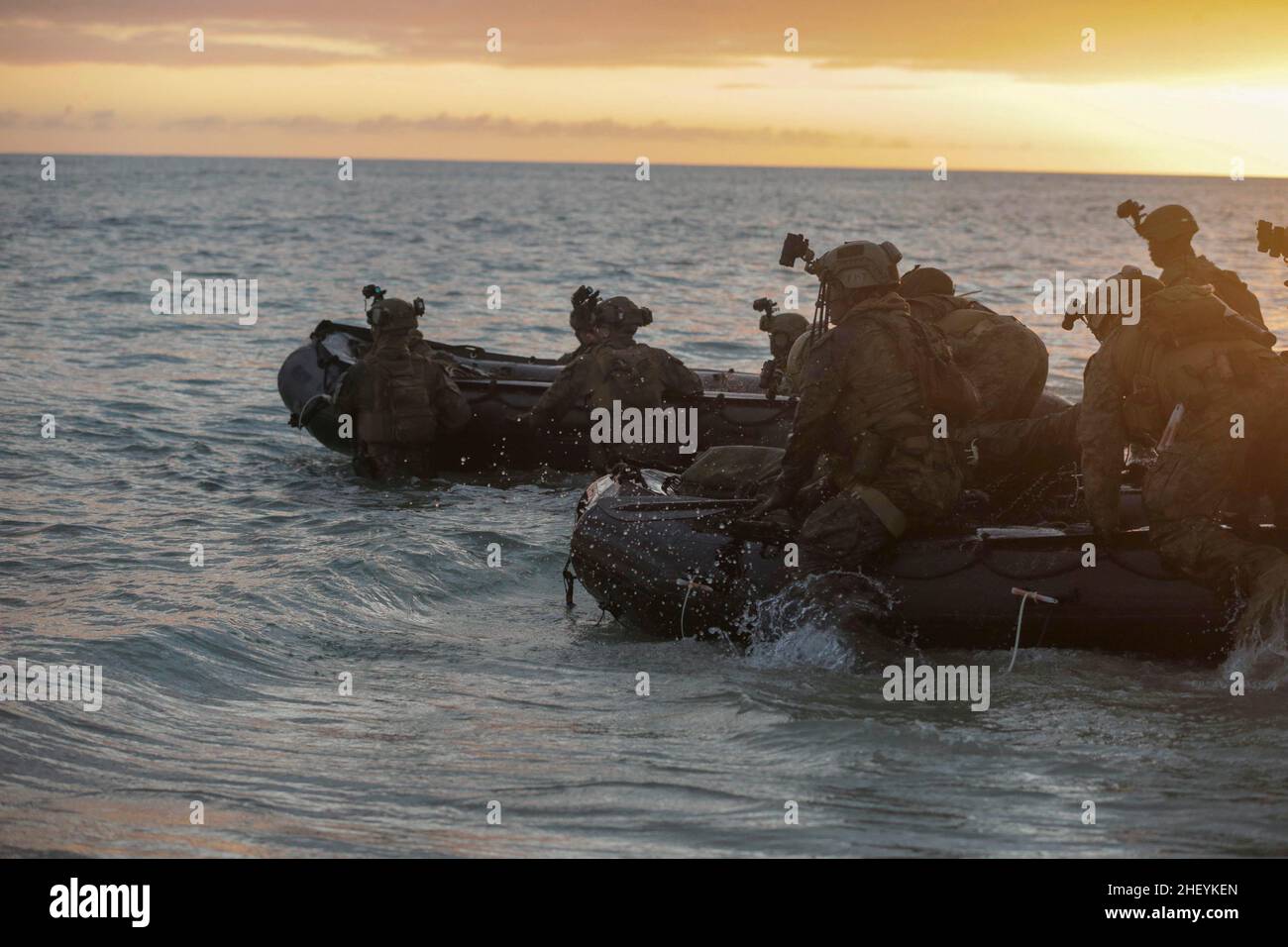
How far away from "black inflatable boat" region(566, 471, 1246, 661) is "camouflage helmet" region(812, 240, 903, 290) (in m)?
1.26

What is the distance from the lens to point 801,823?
5.49 meters

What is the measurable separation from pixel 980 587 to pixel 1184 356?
55.5 inches

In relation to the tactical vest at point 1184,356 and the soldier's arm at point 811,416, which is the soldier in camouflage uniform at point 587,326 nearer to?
the soldier's arm at point 811,416

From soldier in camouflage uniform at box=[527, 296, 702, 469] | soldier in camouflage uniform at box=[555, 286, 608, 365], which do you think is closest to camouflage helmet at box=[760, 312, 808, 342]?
soldier in camouflage uniform at box=[527, 296, 702, 469]


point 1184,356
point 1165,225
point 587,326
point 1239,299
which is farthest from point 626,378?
point 1184,356

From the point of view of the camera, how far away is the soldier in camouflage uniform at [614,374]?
11688 mm

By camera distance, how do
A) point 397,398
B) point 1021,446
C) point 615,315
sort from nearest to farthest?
point 1021,446, point 615,315, point 397,398

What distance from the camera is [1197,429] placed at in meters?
6.99

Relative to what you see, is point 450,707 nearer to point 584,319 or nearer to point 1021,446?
point 1021,446

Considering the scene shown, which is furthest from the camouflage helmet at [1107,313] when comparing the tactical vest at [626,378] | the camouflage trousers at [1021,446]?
the tactical vest at [626,378]

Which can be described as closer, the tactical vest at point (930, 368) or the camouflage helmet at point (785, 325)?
the tactical vest at point (930, 368)

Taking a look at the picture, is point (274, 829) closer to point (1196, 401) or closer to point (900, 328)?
point (900, 328)

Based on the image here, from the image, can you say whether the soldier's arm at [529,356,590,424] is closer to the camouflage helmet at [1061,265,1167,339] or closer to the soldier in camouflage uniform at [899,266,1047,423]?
the soldier in camouflage uniform at [899,266,1047,423]

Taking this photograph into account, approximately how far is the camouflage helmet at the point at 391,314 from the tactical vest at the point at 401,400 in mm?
265
